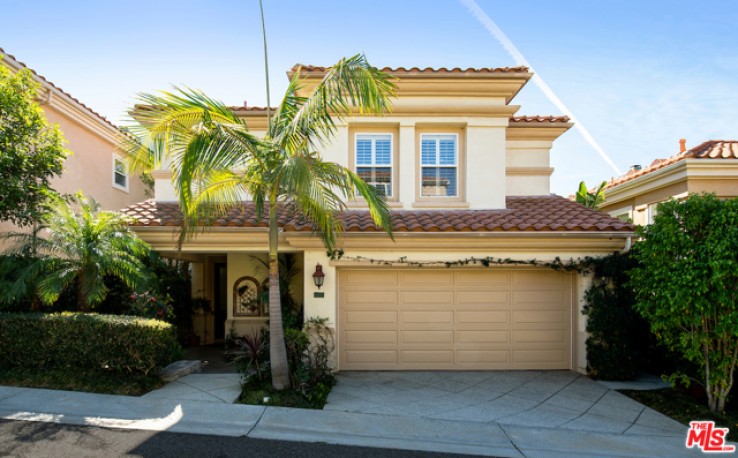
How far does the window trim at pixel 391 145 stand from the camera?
10.6m

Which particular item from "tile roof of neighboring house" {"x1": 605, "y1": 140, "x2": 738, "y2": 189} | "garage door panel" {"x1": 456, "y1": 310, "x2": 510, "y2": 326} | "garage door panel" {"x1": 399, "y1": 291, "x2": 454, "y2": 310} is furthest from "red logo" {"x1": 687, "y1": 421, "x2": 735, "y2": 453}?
"tile roof of neighboring house" {"x1": 605, "y1": 140, "x2": 738, "y2": 189}

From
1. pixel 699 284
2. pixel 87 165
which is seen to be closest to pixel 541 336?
pixel 699 284

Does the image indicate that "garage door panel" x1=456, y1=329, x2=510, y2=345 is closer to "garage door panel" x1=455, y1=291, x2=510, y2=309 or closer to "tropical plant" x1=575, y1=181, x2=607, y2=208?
"garage door panel" x1=455, y1=291, x2=510, y2=309

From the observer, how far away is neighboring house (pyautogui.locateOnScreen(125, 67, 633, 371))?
8953 millimetres

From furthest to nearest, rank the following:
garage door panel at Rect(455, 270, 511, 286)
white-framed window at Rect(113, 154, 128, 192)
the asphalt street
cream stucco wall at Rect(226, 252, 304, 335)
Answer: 1. white-framed window at Rect(113, 154, 128, 192)
2. cream stucco wall at Rect(226, 252, 304, 335)
3. garage door panel at Rect(455, 270, 511, 286)
4. the asphalt street

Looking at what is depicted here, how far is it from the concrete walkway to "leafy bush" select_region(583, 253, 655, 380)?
71.1 inches

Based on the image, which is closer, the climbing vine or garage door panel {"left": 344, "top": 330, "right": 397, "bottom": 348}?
the climbing vine

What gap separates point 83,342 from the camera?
7258mm

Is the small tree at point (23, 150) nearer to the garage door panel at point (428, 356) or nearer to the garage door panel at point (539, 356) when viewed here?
the garage door panel at point (428, 356)

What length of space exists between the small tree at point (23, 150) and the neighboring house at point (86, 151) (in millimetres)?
2448

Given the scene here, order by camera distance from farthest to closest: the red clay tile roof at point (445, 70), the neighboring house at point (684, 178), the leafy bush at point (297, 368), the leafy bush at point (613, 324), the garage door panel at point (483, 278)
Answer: the neighboring house at point (684, 178), the red clay tile roof at point (445, 70), the garage door panel at point (483, 278), the leafy bush at point (613, 324), the leafy bush at point (297, 368)

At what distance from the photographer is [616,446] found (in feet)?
19.0

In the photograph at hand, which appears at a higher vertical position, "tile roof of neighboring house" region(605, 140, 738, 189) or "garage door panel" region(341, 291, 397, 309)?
"tile roof of neighboring house" region(605, 140, 738, 189)

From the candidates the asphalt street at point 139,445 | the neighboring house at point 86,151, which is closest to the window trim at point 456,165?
the asphalt street at point 139,445
